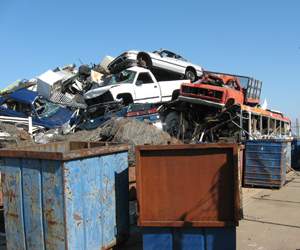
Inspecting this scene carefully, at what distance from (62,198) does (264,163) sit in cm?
963

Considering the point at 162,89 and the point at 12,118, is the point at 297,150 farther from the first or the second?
the point at 12,118

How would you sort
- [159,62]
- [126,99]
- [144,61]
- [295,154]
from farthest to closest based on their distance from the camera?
[159,62]
[144,61]
[295,154]
[126,99]

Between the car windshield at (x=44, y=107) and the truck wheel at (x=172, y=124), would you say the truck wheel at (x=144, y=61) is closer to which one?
the car windshield at (x=44, y=107)

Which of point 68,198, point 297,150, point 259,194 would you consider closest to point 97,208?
point 68,198

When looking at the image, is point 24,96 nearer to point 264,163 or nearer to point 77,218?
point 264,163

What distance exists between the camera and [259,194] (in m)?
12.0

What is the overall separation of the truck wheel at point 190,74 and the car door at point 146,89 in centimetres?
422

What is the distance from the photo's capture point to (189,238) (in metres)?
5.32

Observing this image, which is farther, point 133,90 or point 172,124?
point 133,90

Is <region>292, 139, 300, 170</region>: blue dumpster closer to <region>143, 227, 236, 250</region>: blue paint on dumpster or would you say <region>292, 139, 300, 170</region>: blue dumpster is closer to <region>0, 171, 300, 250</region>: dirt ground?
<region>0, 171, 300, 250</region>: dirt ground

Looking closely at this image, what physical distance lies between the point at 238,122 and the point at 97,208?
10.8 m

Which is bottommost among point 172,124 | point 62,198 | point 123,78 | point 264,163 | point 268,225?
point 268,225

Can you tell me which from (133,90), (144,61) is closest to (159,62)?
(144,61)

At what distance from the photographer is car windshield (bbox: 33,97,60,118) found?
18.5 m
